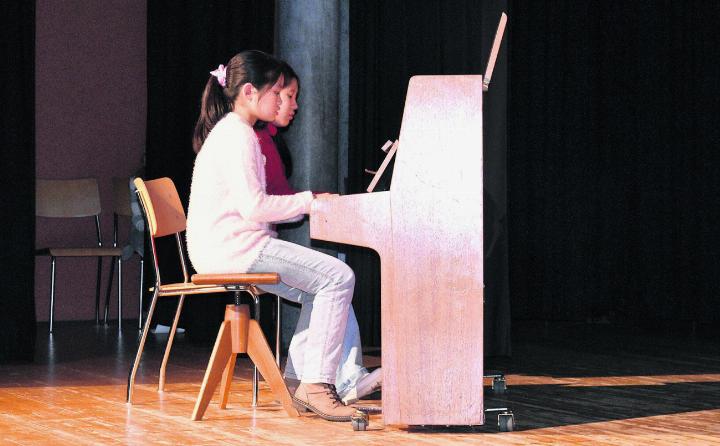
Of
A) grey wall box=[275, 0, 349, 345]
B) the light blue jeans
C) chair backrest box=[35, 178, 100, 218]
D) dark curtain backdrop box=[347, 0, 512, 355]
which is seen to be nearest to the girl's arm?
the light blue jeans

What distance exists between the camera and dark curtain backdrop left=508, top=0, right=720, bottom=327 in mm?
7004

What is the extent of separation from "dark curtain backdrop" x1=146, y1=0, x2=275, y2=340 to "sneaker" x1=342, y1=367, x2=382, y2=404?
247cm

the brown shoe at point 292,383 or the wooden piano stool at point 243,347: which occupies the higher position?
the wooden piano stool at point 243,347

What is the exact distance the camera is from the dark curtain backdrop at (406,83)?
5547mm

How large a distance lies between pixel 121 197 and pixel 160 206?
3641 millimetres

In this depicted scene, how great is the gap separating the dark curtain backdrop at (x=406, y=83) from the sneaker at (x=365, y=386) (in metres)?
1.79

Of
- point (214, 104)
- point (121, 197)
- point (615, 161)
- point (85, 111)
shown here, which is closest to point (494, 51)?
point (214, 104)

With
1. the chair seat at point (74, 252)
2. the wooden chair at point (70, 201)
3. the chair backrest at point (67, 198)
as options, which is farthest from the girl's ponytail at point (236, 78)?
the chair backrest at point (67, 198)

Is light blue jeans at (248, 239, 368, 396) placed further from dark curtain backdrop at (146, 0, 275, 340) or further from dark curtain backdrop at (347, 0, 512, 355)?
dark curtain backdrop at (146, 0, 275, 340)

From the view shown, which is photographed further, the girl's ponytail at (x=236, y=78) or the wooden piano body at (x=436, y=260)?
the girl's ponytail at (x=236, y=78)

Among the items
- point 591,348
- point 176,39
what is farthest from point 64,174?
point 591,348

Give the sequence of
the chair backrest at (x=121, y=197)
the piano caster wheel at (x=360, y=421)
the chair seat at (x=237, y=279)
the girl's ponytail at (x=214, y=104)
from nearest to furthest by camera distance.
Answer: the piano caster wheel at (x=360, y=421)
the chair seat at (x=237, y=279)
the girl's ponytail at (x=214, y=104)
the chair backrest at (x=121, y=197)

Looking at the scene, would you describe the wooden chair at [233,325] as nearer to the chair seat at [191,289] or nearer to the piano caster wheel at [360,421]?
the chair seat at [191,289]

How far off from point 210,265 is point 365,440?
2.68ft
